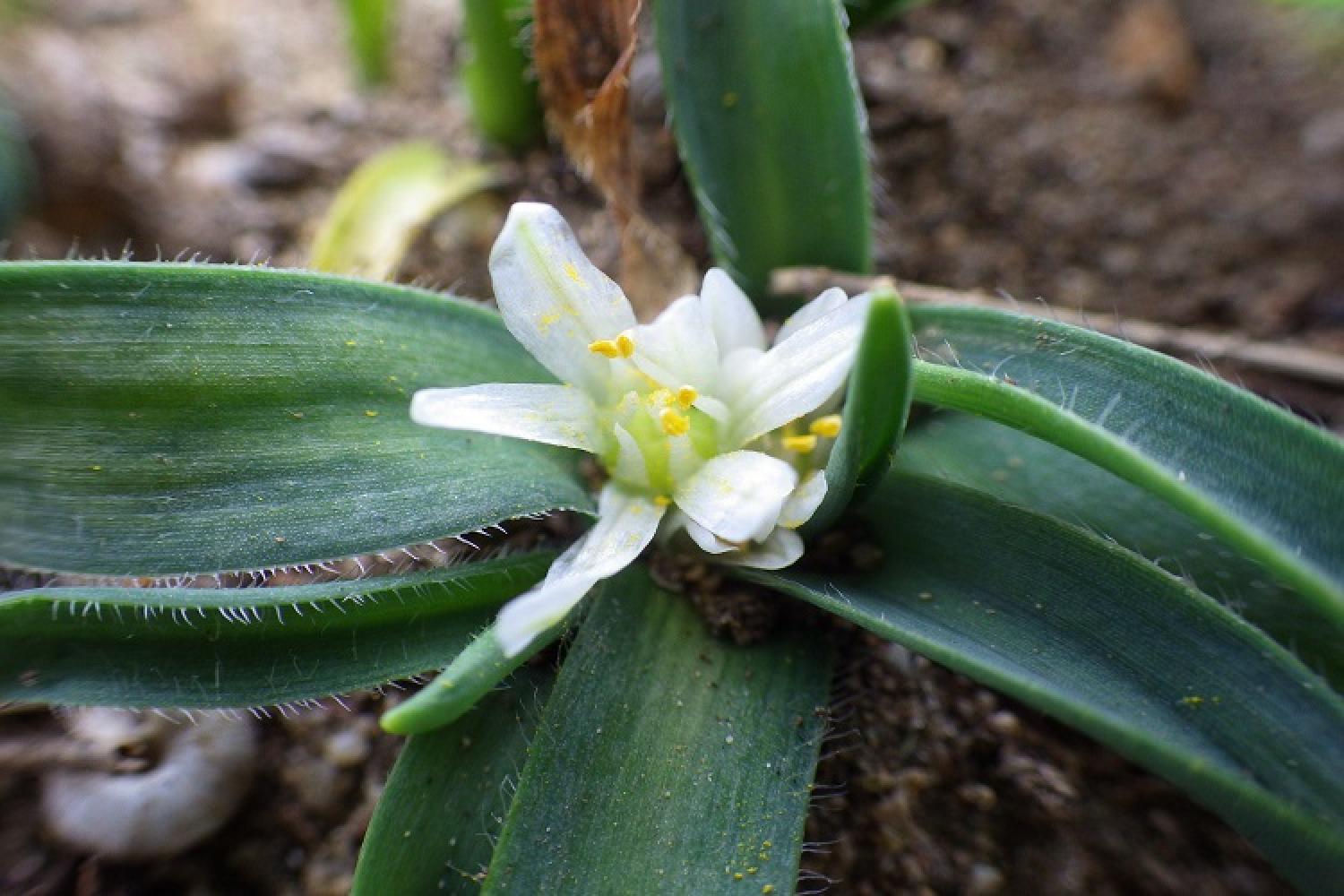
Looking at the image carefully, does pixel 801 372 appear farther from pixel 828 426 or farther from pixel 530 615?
pixel 530 615

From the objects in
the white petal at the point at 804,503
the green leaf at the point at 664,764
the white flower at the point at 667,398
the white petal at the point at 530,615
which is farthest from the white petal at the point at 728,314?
the white petal at the point at 530,615

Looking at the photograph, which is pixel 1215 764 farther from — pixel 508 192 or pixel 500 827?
pixel 508 192

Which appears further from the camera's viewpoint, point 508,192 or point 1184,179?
point 1184,179

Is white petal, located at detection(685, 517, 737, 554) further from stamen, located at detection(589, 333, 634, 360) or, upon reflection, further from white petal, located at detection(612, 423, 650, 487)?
stamen, located at detection(589, 333, 634, 360)

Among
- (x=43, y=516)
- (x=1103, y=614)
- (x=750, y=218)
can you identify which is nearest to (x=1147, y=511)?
(x=1103, y=614)

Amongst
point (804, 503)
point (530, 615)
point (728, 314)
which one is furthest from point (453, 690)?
point (728, 314)

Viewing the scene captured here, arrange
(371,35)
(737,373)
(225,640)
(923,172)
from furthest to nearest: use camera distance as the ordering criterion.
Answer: (371,35) < (923,172) < (737,373) < (225,640)

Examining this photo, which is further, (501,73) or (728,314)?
(501,73)
